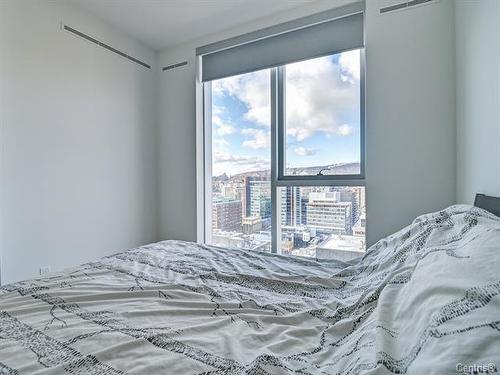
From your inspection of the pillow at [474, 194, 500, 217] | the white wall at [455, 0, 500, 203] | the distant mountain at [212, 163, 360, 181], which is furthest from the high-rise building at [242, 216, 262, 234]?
the pillow at [474, 194, 500, 217]

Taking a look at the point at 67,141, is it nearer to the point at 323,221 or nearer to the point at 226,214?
the point at 226,214

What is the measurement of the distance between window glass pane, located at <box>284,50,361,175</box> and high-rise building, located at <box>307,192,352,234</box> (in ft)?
0.83

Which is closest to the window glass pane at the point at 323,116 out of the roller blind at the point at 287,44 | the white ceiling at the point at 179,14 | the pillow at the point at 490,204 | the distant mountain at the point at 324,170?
the distant mountain at the point at 324,170

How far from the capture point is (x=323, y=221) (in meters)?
2.72

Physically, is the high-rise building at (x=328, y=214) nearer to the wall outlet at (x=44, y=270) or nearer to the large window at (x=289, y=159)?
the large window at (x=289, y=159)

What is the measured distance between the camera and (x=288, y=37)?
8.73 ft

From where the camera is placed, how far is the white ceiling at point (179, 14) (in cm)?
253

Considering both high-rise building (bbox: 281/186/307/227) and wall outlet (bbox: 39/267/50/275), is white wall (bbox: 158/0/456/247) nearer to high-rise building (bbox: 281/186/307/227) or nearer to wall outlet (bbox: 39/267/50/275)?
high-rise building (bbox: 281/186/307/227)

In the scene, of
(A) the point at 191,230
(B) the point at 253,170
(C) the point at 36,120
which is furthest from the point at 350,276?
(C) the point at 36,120

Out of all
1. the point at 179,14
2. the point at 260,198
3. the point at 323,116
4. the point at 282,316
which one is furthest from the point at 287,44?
the point at 282,316

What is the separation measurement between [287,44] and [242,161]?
1265 millimetres

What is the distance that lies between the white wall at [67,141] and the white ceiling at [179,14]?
0.18 metres

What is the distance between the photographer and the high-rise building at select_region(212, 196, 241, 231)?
3.18 metres

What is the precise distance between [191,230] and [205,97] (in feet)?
5.22
